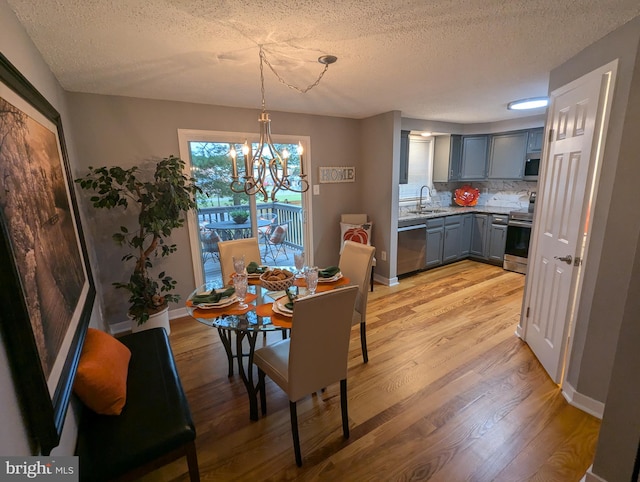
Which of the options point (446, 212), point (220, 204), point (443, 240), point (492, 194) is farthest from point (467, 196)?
point (220, 204)

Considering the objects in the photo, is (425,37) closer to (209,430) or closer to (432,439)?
(432,439)

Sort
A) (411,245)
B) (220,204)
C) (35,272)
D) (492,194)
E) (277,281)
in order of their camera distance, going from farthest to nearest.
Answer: (492,194) < (411,245) < (220,204) < (277,281) < (35,272)

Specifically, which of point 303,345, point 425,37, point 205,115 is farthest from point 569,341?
point 205,115

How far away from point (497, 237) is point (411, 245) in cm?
151

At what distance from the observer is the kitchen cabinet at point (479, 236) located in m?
4.96

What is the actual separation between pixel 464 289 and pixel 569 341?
193 cm

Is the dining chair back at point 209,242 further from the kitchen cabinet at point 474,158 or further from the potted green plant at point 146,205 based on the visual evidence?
the kitchen cabinet at point 474,158

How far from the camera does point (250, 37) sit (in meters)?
1.68

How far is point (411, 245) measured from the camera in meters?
4.43

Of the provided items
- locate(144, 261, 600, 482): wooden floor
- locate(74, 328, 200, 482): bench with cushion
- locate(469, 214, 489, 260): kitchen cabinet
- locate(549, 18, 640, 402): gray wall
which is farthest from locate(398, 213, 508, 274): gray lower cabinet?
locate(74, 328, 200, 482): bench with cushion

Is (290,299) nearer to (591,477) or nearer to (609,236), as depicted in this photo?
(591,477)

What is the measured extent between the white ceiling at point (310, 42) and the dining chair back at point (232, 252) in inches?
53.0

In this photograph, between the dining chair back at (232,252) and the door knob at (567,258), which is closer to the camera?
the door knob at (567,258)

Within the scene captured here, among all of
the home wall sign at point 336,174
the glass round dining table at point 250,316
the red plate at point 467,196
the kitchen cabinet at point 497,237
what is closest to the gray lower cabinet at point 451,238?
the kitchen cabinet at point 497,237
